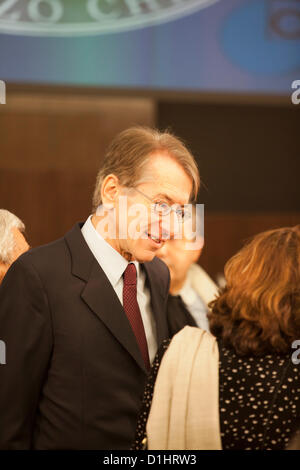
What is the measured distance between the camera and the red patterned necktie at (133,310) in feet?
5.32

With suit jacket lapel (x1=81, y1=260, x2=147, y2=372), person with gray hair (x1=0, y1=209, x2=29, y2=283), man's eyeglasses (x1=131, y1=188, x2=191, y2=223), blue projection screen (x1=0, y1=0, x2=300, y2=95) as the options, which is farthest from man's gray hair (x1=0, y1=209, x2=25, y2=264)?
blue projection screen (x1=0, y1=0, x2=300, y2=95)

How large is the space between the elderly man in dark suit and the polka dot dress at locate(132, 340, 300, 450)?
27 cm

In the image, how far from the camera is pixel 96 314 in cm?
153

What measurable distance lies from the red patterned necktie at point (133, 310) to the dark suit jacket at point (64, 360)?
6cm

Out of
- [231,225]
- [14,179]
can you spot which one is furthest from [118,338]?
[231,225]

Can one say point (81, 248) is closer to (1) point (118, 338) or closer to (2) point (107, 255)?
(2) point (107, 255)

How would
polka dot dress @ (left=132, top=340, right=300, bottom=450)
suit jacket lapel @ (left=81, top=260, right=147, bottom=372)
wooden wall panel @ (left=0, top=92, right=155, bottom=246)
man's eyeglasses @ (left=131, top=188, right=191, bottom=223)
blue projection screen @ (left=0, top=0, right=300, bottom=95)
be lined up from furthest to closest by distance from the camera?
wooden wall panel @ (left=0, top=92, right=155, bottom=246) → blue projection screen @ (left=0, top=0, right=300, bottom=95) → man's eyeglasses @ (left=131, top=188, right=191, bottom=223) → suit jacket lapel @ (left=81, top=260, right=147, bottom=372) → polka dot dress @ (left=132, top=340, right=300, bottom=450)

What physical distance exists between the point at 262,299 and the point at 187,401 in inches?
12.0

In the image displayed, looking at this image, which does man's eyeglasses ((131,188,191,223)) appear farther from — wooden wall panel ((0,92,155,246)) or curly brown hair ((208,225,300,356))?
wooden wall panel ((0,92,155,246))

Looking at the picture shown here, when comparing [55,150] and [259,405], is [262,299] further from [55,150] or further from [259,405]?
[55,150]

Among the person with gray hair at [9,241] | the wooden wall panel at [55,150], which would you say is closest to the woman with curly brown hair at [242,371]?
the person with gray hair at [9,241]

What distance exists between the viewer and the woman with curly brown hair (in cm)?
138

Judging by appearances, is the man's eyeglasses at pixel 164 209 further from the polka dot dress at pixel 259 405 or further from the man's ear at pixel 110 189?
the polka dot dress at pixel 259 405

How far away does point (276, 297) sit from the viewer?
1.43 meters
